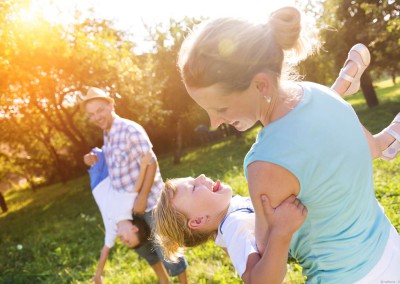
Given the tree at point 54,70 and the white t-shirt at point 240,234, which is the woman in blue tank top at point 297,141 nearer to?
the white t-shirt at point 240,234

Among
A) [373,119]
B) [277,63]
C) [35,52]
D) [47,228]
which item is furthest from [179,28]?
[277,63]

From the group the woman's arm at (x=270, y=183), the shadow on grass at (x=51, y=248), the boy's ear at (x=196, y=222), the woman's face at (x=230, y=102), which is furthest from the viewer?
the shadow on grass at (x=51, y=248)

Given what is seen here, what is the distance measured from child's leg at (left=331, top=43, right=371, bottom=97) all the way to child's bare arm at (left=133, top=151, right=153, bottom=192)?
225cm

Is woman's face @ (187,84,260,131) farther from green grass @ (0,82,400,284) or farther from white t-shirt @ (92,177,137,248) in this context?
green grass @ (0,82,400,284)

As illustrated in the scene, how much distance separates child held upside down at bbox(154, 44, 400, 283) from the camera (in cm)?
141

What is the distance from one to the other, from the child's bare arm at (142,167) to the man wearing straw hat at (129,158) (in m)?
0.03

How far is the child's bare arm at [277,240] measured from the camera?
4.44ft

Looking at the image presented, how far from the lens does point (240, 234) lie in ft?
6.27

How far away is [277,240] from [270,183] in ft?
0.90

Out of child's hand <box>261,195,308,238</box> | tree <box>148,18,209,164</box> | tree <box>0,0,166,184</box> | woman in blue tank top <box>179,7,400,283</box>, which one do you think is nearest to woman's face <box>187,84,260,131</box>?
woman in blue tank top <box>179,7,400,283</box>

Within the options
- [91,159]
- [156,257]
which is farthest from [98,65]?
[156,257]

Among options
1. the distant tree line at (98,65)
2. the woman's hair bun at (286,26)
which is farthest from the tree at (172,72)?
the woman's hair bun at (286,26)

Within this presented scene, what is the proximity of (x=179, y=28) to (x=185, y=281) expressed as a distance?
16693mm

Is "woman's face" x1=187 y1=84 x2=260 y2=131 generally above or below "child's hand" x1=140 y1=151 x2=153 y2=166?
above
